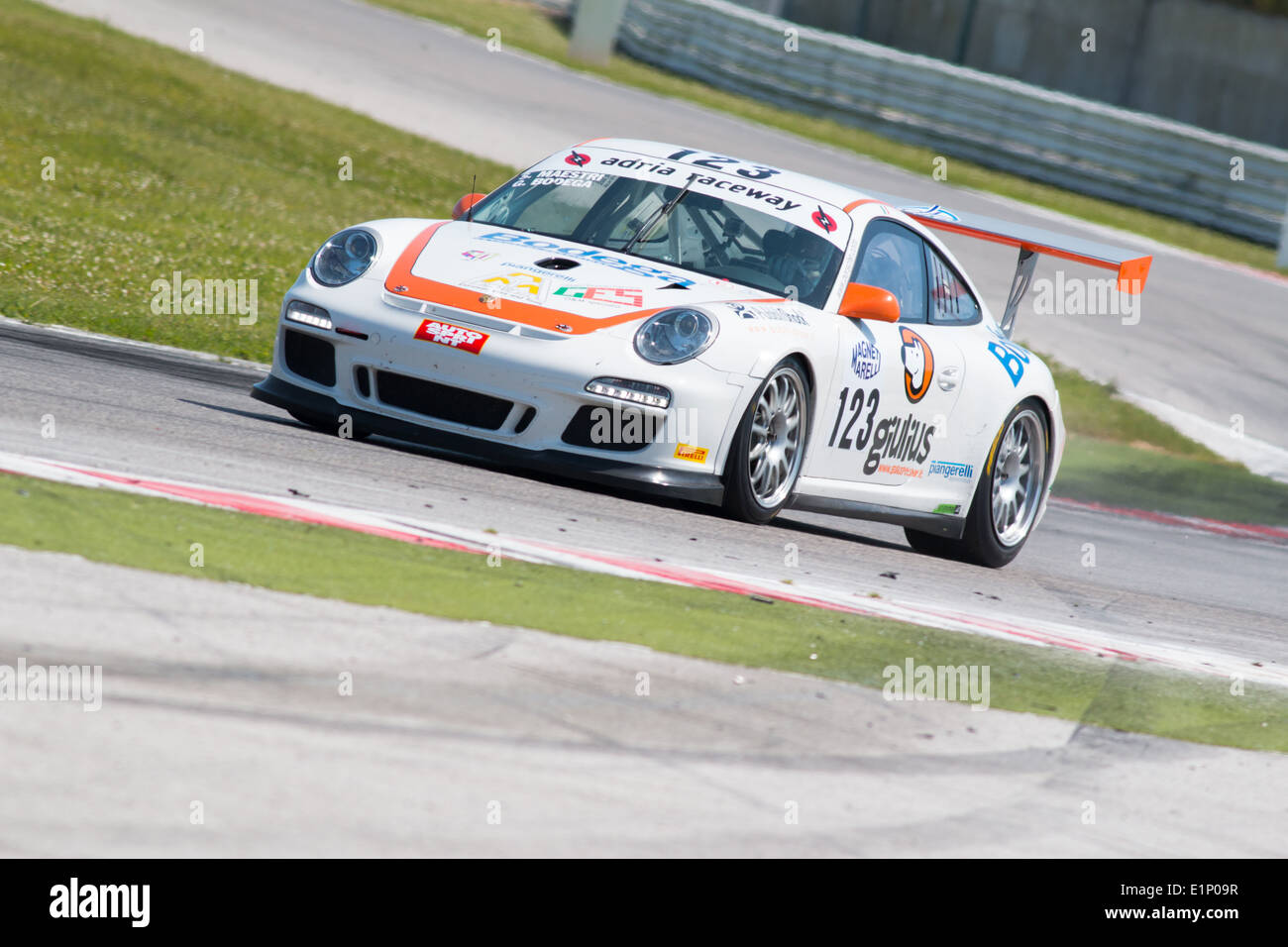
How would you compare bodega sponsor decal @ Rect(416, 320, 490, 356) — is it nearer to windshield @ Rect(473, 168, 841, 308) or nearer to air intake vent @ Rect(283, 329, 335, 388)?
air intake vent @ Rect(283, 329, 335, 388)

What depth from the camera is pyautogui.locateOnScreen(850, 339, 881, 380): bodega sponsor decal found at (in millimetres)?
7480

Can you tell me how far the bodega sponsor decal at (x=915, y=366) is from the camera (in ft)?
25.7

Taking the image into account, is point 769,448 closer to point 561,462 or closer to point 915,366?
point 561,462

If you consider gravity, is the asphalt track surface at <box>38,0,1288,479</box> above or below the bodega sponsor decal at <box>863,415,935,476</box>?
above

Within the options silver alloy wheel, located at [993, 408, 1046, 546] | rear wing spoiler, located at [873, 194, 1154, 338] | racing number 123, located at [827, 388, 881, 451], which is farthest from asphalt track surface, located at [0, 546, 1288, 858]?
silver alloy wheel, located at [993, 408, 1046, 546]

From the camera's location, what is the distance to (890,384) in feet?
25.4

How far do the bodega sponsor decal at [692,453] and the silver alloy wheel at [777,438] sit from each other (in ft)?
0.65

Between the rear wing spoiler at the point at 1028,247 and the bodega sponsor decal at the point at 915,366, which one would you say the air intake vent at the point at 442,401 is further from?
the rear wing spoiler at the point at 1028,247

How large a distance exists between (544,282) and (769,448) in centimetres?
105

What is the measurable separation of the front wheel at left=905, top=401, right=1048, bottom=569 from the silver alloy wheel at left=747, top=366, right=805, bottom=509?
1514 mm

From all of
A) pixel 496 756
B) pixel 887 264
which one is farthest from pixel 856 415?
pixel 496 756

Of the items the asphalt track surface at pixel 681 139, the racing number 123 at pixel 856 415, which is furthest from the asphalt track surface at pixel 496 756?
the asphalt track surface at pixel 681 139
